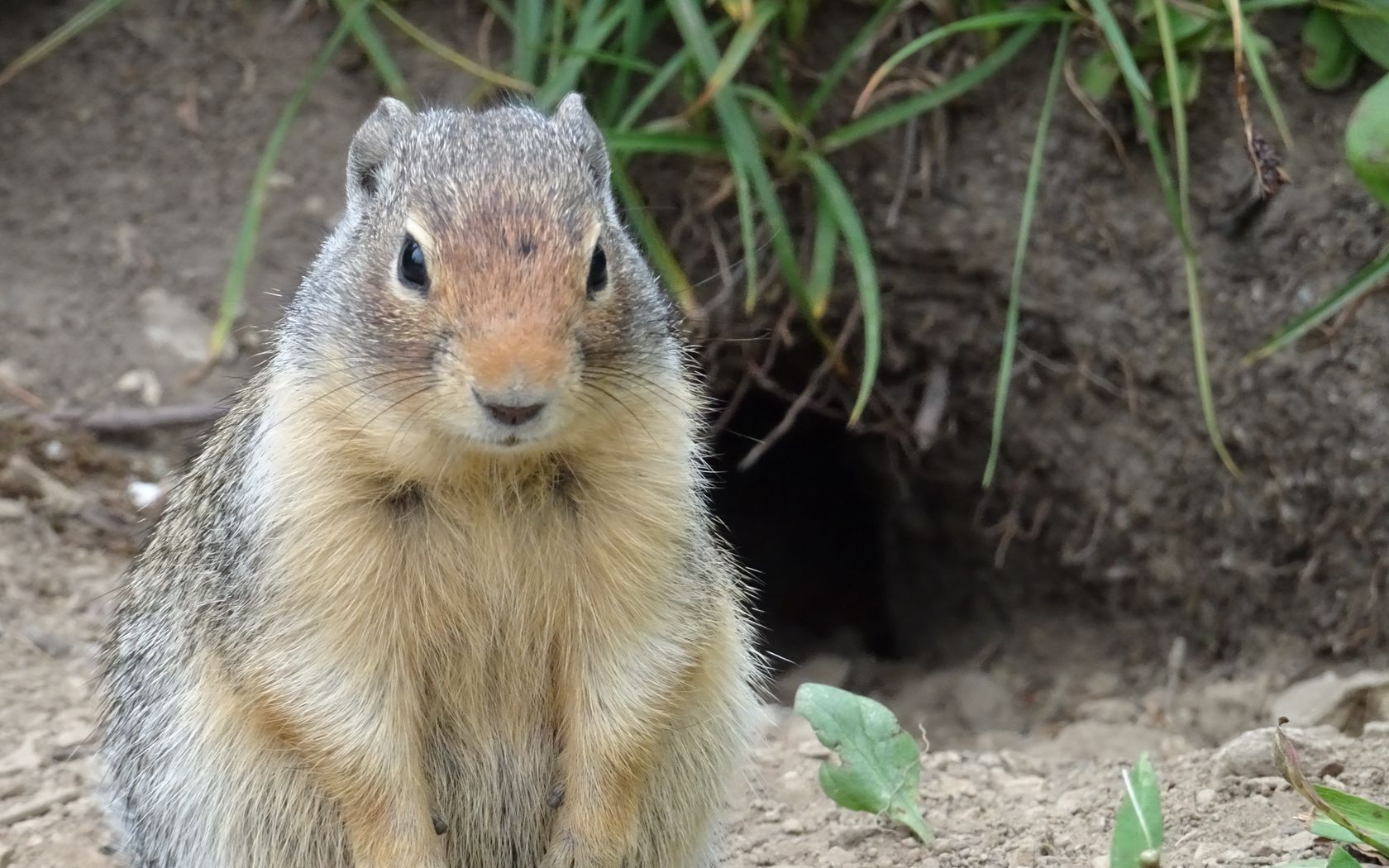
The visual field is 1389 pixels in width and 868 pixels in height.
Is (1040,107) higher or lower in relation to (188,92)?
higher

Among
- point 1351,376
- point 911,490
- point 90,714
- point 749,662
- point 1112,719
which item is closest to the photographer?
point 749,662

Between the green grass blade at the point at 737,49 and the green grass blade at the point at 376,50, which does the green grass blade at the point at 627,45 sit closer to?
the green grass blade at the point at 737,49

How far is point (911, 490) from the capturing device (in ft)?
22.4

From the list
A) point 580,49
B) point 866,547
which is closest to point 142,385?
point 580,49

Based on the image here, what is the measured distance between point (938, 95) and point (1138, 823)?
283 centimetres

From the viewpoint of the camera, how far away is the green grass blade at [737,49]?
4.54m

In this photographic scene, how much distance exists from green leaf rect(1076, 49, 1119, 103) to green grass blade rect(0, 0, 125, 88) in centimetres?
334

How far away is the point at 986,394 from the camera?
5.76 metres

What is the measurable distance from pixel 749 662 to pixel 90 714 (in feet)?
6.47

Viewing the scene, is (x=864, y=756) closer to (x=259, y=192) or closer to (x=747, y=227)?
(x=747, y=227)

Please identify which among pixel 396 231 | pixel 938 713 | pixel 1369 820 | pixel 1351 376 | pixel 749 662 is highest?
pixel 396 231

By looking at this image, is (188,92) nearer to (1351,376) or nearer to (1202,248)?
(1202,248)

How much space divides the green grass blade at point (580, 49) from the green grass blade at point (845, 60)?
2.27ft

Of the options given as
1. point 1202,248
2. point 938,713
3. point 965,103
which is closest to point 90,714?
point 938,713
